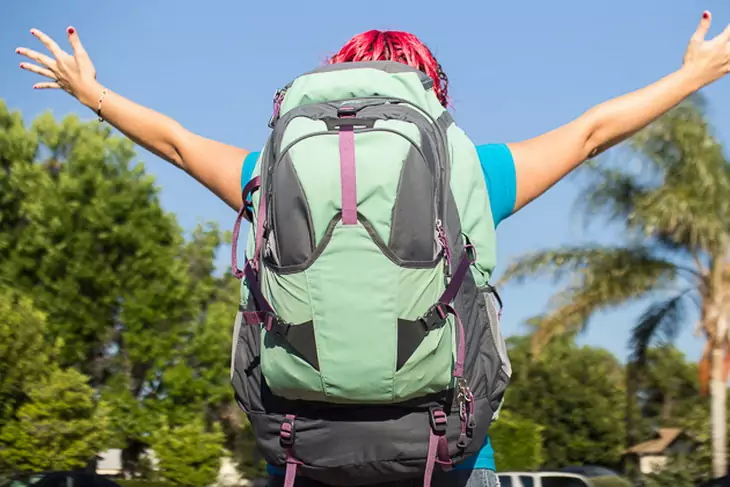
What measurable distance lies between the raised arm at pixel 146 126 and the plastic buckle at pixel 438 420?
32.2 inches

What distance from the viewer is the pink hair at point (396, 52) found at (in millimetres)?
2600

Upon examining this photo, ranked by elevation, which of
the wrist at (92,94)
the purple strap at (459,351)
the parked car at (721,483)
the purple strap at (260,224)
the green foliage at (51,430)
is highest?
the green foliage at (51,430)

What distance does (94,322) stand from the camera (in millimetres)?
38062

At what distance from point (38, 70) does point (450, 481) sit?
1.71 metres

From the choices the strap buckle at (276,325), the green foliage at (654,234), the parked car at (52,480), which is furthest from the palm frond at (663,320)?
the strap buckle at (276,325)

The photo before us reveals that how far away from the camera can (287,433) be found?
221cm

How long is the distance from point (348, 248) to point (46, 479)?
1570 cm

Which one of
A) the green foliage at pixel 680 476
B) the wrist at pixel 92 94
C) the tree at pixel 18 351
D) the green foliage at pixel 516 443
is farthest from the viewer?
the green foliage at pixel 516 443

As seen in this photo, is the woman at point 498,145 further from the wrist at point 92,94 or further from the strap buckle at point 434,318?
the strap buckle at point 434,318

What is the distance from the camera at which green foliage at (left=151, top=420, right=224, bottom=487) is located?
3684 centimetres

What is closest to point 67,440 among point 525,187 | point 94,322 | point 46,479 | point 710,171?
point 94,322

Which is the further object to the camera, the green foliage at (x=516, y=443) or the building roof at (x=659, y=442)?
the building roof at (x=659, y=442)

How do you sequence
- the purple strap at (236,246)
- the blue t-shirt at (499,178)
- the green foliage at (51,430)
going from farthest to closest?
the green foliage at (51,430) < the blue t-shirt at (499,178) < the purple strap at (236,246)

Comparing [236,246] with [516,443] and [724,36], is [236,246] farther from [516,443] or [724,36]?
[516,443]
